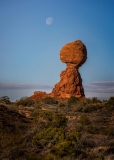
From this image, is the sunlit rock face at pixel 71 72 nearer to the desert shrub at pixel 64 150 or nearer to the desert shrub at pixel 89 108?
the desert shrub at pixel 89 108

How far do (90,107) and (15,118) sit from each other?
15.0 m

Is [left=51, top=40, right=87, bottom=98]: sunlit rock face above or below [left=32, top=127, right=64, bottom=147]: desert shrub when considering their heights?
above

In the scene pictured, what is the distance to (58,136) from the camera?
9.91 metres

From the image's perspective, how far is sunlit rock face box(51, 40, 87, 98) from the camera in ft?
136

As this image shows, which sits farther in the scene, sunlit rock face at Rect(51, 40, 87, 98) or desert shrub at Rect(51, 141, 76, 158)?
sunlit rock face at Rect(51, 40, 87, 98)

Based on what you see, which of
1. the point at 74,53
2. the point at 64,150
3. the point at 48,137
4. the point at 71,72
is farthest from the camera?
the point at 74,53

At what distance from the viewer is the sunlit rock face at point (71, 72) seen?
136 ft

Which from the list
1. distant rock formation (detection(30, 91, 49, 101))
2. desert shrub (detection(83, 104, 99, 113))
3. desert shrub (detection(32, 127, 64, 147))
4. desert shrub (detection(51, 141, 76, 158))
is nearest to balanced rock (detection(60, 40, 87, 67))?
distant rock formation (detection(30, 91, 49, 101))

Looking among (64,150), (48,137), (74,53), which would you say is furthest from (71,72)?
(64,150)

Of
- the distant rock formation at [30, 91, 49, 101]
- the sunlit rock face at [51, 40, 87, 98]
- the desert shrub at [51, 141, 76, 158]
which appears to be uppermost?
the sunlit rock face at [51, 40, 87, 98]

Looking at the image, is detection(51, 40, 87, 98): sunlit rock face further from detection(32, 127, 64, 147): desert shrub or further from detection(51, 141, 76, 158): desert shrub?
detection(51, 141, 76, 158): desert shrub

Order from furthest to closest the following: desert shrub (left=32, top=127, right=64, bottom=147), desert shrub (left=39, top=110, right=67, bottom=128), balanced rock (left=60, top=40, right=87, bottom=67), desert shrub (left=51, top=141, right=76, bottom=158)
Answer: balanced rock (left=60, top=40, right=87, bottom=67)
desert shrub (left=39, top=110, right=67, bottom=128)
desert shrub (left=32, top=127, right=64, bottom=147)
desert shrub (left=51, top=141, right=76, bottom=158)

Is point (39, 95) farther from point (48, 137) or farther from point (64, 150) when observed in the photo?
point (64, 150)

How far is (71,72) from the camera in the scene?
1662 inches
